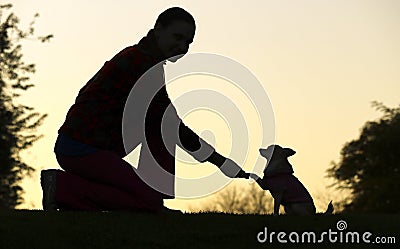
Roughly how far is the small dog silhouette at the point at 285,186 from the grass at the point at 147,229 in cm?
110

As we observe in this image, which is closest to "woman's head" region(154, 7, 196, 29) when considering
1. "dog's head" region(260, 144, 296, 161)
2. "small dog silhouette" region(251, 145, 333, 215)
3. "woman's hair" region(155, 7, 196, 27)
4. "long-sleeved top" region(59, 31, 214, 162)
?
"woman's hair" region(155, 7, 196, 27)

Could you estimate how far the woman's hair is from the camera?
11.5m

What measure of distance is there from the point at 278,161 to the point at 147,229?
351cm

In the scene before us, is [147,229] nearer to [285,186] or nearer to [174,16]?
[174,16]

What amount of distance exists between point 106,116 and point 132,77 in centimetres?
52

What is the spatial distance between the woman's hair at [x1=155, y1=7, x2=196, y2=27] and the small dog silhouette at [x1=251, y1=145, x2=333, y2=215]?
129 inches

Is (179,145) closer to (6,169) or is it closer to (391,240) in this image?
(391,240)

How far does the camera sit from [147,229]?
38.0 ft

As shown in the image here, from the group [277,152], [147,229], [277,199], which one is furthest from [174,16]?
[277,199]

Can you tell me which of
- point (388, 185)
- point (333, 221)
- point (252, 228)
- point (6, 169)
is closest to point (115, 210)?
point (252, 228)

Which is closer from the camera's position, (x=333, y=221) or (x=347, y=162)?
(x=333, y=221)

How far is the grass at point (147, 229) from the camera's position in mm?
11133

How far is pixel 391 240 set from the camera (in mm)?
12047

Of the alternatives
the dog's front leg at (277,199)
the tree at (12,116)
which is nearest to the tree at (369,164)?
the tree at (12,116)
